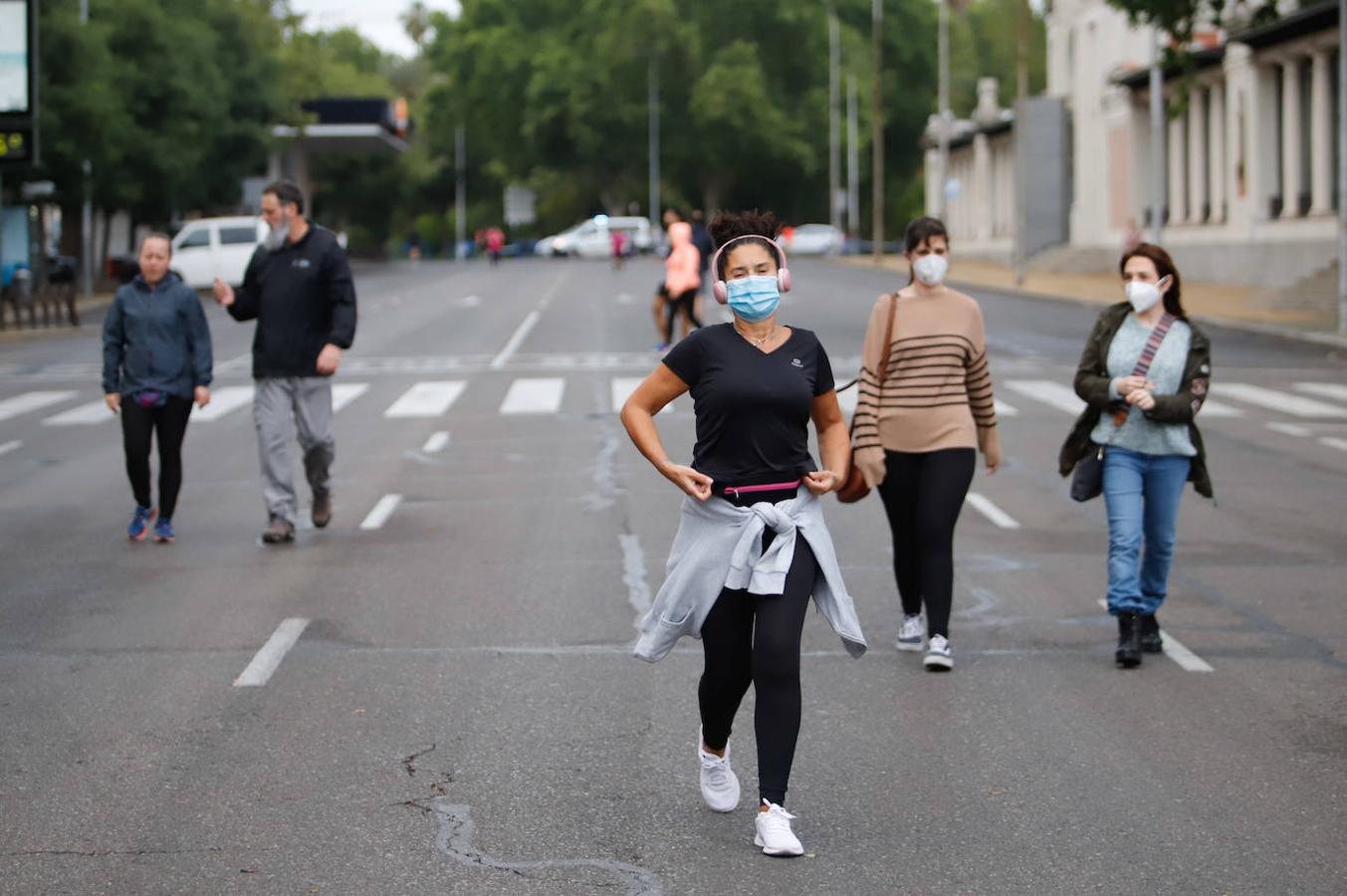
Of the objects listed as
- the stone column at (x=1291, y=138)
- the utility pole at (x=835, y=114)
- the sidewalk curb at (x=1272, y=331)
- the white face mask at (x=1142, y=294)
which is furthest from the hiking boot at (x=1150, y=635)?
the utility pole at (x=835, y=114)

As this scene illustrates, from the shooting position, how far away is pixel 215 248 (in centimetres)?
4875

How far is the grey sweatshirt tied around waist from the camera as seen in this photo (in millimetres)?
5801

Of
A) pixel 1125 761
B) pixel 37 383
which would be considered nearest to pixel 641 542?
pixel 1125 761

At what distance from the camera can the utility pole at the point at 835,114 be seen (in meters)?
91.4

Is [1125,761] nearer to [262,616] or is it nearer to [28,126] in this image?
[262,616]

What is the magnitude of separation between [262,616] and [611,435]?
8.70 metres

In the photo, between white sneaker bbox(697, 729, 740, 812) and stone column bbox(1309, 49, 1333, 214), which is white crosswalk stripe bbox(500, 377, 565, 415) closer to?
white sneaker bbox(697, 729, 740, 812)

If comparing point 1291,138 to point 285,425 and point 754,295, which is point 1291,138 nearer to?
point 285,425

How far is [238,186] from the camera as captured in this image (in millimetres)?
65688

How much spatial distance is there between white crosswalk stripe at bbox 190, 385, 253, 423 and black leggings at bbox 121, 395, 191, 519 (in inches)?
279

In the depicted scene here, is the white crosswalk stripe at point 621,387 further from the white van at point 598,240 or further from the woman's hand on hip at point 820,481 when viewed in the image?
the white van at point 598,240

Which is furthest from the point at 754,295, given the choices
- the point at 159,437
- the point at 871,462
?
the point at 159,437

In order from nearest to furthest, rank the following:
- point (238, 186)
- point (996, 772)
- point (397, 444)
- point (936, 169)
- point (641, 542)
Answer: point (996, 772) < point (641, 542) < point (397, 444) < point (238, 186) < point (936, 169)

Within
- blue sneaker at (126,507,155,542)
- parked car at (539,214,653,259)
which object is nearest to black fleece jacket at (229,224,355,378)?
blue sneaker at (126,507,155,542)
